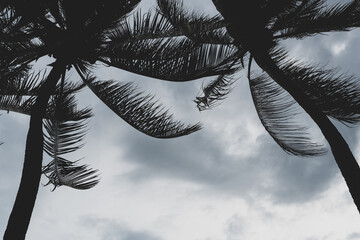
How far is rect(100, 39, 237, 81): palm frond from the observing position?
603 cm

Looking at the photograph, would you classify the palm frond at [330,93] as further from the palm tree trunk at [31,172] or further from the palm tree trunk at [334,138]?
the palm tree trunk at [31,172]

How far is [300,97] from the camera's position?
6.58 m

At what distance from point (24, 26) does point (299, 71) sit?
4.52m

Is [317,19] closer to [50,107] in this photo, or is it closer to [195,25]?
[195,25]

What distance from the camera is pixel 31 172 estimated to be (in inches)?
207

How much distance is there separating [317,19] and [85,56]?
12.4 ft

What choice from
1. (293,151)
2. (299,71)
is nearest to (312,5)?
(299,71)

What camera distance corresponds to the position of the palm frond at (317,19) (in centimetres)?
687

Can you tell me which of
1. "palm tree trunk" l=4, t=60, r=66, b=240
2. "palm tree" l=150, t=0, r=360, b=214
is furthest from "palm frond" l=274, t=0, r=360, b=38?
"palm tree trunk" l=4, t=60, r=66, b=240

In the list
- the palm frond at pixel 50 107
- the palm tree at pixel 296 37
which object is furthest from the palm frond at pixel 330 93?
the palm frond at pixel 50 107

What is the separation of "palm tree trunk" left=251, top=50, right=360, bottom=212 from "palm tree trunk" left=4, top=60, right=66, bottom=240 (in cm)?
327

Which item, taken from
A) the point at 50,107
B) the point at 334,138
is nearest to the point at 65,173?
the point at 50,107

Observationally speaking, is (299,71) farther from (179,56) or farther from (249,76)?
(179,56)

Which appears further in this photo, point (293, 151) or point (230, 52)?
point (293, 151)
